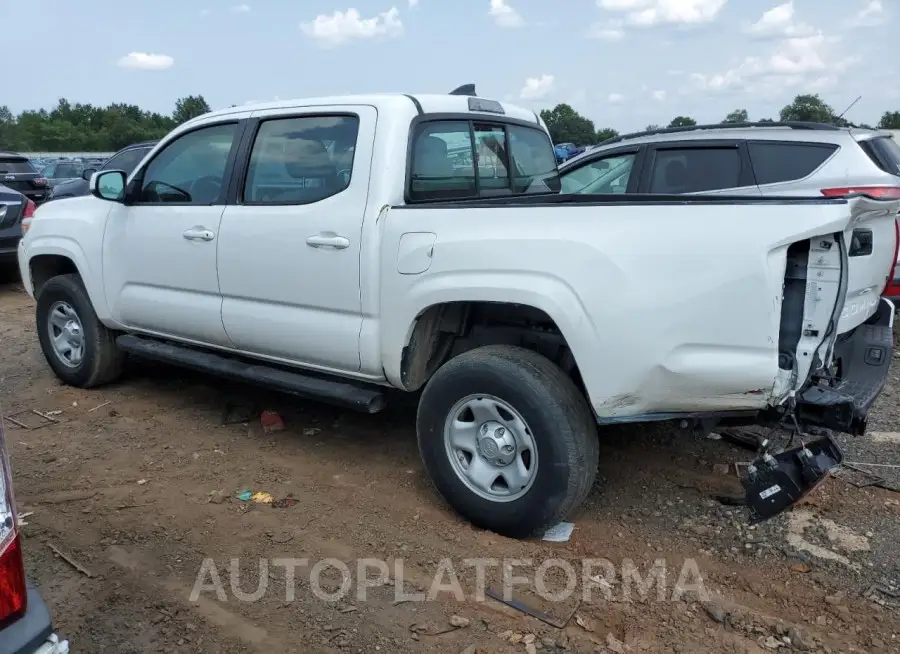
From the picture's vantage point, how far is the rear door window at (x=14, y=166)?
13305 millimetres

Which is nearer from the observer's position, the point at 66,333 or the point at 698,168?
the point at 66,333

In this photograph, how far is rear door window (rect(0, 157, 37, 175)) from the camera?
13305mm

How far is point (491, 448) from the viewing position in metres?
3.41

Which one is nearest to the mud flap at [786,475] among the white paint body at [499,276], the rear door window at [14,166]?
the white paint body at [499,276]

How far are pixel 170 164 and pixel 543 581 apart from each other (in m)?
3.45

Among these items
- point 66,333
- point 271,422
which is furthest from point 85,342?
point 271,422

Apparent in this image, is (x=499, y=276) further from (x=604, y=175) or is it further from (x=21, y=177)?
(x=21, y=177)

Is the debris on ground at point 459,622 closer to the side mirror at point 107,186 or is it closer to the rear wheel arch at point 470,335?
the rear wheel arch at point 470,335

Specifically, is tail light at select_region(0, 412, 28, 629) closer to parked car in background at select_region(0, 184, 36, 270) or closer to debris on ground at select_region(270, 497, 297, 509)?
debris on ground at select_region(270, 497, 297, 509)

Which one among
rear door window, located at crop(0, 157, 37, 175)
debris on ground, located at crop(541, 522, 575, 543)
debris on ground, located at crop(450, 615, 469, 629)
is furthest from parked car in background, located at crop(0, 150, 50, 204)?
debris on ground, located at crop(450, 615, 469, 629)

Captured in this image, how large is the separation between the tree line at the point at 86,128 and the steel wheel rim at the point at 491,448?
184ft

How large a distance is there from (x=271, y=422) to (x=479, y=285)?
2.16 meters

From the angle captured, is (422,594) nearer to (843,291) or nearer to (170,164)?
(843,291)

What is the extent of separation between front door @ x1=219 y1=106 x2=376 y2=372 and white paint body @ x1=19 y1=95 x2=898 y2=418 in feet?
0.04
